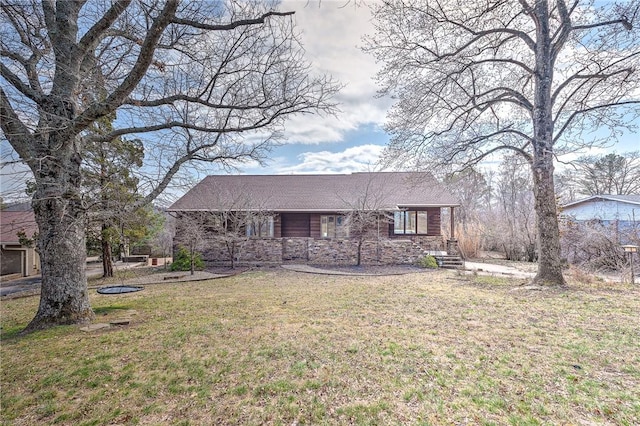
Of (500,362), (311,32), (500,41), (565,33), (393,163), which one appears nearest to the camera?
(500,362)

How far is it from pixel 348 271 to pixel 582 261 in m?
10.1

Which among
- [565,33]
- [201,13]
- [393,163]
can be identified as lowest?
[393,163]

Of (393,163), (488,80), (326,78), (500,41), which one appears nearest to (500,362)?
(326,78)

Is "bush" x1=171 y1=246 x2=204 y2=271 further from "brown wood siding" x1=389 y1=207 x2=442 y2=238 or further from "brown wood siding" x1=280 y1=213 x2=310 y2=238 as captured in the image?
"brown wood siding" x1=389 y1=207 x2=442 y2=238

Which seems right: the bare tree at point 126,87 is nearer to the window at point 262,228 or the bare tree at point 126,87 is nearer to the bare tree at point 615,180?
the window at point 262,228

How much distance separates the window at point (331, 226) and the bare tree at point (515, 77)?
306 inches

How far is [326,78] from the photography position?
6.50 meters

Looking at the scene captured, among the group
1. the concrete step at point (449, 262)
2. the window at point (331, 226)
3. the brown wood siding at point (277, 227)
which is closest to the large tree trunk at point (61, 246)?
the brown wood siding at point (277, 227)

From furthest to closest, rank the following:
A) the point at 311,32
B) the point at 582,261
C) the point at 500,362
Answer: the point at 582,261 < the point at 311,32 < the point at 500,362

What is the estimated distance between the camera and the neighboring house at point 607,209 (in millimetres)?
13812

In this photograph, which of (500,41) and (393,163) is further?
(393,163)

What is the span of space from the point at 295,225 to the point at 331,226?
84.8 inches

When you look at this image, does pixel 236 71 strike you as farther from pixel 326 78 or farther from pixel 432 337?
pixel 432 337

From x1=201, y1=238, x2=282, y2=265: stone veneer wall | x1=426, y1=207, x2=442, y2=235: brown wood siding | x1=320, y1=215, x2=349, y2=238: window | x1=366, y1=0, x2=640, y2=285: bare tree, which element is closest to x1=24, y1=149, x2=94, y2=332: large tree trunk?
x1=366, y1=0, x2=640, y2=285: bare tree
